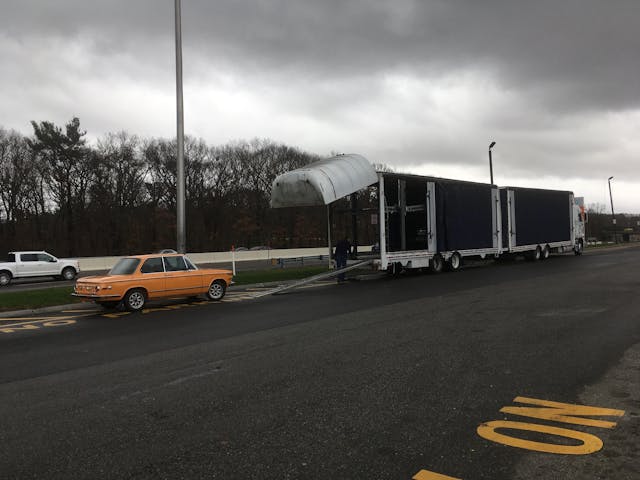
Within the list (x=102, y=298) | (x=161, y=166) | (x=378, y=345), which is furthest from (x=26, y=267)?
(x=161, y=166)

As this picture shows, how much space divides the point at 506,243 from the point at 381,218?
31.8ft

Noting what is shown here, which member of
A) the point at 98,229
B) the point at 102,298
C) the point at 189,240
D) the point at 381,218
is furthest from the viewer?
the point at 189,240

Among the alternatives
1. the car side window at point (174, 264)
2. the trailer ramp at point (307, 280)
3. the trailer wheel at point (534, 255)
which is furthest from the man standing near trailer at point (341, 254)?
the trailer wheel at point (534, 255)

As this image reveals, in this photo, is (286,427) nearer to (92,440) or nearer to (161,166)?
(92,440)

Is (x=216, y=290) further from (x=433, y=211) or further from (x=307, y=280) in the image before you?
(x=433, y=211)

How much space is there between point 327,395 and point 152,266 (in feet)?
31.3

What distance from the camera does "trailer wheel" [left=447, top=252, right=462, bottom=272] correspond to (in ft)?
72.7

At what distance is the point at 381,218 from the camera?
18.7m

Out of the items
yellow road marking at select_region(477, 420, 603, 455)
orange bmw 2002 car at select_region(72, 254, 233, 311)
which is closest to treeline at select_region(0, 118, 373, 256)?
orange bmw 2002 car at select_region(72, 254, 233, 311)

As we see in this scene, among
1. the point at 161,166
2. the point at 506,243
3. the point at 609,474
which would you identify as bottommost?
the point at 609,474

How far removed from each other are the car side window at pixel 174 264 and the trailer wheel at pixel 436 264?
36.0 feet

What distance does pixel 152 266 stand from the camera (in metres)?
13.6

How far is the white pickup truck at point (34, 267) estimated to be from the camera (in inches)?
966

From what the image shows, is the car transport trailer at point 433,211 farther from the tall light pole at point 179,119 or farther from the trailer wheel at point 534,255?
the tall light pole at point 179,119
